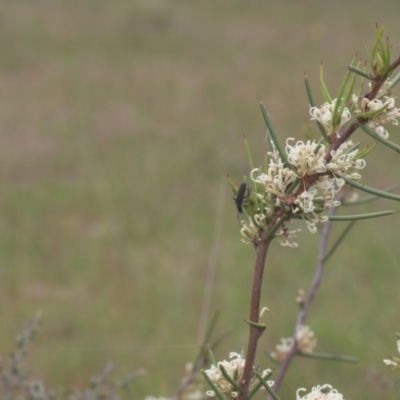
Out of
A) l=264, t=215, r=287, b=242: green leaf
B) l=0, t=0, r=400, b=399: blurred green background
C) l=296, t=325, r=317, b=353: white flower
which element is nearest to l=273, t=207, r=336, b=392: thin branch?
l=296, t=325, r=317, b=353: white flower

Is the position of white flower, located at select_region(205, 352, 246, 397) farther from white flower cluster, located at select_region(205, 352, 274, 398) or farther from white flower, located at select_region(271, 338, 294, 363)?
white flower, located at select_region(271, 338, 294, 363)

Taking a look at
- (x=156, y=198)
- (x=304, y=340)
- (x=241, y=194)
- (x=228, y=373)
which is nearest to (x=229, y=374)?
(x=228, y=373)

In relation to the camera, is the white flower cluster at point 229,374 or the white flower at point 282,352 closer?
the white flower cluster at point 229,374

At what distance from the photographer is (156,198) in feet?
12.0

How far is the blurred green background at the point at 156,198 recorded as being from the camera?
2.41 m

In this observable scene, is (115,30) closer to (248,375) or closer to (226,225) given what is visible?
(226,225)

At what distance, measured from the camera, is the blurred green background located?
241cm

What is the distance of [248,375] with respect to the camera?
316 millimetres

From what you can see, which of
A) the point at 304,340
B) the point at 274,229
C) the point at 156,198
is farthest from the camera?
the point at 156,198

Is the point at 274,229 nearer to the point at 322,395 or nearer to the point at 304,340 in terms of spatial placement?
the point at 322,395

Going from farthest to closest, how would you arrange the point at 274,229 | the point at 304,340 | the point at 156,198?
the point at 156,198 → the point at 304,340 → the point at 274,229

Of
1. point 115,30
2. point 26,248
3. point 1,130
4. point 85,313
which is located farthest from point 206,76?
point 85,313

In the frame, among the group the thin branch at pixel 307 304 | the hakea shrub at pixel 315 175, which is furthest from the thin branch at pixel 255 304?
the thin branch at pixel 307 304

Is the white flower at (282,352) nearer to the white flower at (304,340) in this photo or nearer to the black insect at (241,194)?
the white flower at (304,340)
